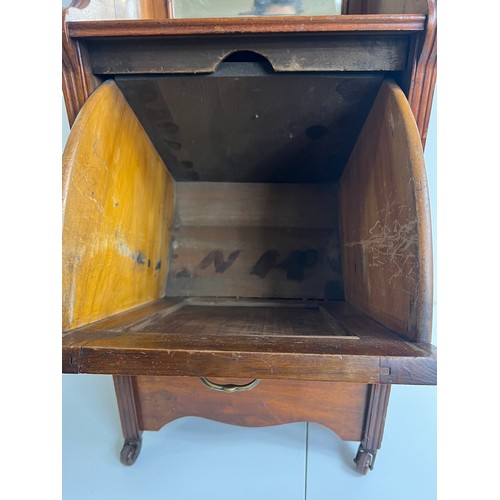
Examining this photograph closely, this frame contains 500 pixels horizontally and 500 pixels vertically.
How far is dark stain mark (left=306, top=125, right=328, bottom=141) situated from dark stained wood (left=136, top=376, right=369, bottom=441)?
535 mm

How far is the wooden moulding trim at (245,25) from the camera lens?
1.40ft

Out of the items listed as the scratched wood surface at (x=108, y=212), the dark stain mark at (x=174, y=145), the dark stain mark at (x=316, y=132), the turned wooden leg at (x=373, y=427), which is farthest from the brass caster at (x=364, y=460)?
the dark stain mark at (x=174, y=145)

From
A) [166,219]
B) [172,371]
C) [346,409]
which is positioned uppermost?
[166,219]

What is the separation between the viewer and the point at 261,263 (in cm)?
83

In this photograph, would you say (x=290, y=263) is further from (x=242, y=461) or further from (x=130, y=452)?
(x=130, y=452)

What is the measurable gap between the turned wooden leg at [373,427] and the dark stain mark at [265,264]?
364mm

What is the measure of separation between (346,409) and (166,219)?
636 mm

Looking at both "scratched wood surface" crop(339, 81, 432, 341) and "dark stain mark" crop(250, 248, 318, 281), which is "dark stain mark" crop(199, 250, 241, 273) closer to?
"dark stain mark" crop(250, 248, 318, 281)

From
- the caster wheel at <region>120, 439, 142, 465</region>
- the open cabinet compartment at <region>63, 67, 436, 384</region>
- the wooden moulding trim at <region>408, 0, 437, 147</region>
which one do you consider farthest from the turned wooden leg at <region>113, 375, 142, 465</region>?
the wooden moulding trim at <region>408, 0, 437, 147</region>

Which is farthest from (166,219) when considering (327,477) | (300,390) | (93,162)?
(327,477)

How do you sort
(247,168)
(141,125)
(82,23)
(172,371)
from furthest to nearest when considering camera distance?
(247,168) < (141,125) < (82,23) < (172,371)

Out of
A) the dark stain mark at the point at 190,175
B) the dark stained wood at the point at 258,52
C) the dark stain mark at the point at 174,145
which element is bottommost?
the dark stain mark at the point at 190,175

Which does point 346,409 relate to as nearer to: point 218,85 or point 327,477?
point 327,477

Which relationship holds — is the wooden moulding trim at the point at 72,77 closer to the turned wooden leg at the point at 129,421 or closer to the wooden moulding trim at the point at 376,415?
the turned wooden leg at the point at 129,421
